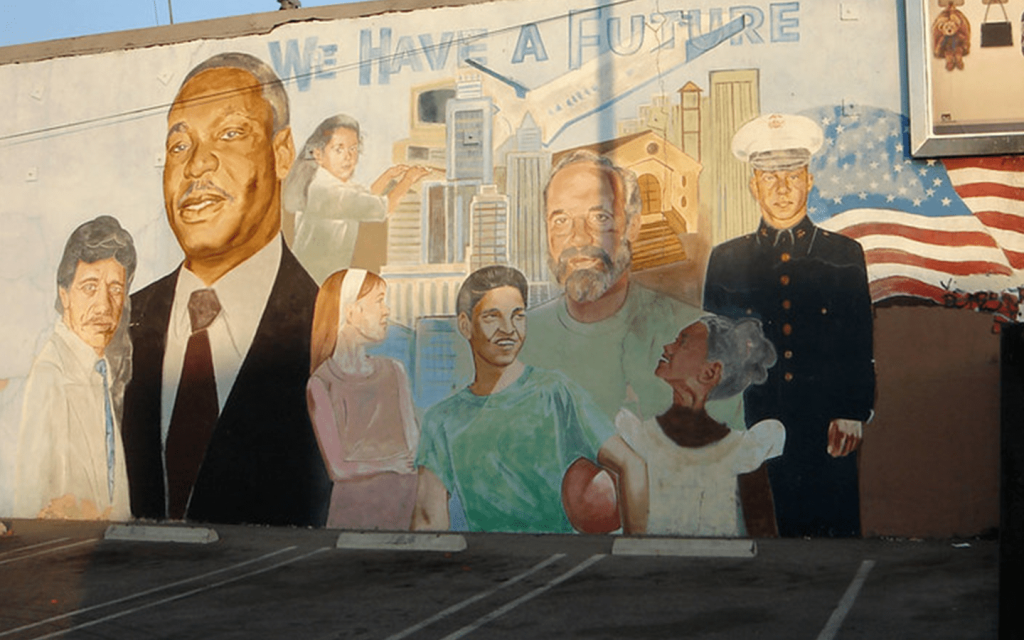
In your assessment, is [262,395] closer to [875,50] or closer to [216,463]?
[216,463]

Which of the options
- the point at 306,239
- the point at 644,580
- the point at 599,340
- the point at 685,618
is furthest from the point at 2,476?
the point at 685,618

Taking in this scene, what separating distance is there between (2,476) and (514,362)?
8319mm

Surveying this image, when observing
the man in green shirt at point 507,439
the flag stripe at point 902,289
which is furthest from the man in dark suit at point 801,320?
the man in green shirt at point 507,439

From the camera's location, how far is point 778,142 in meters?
14.3

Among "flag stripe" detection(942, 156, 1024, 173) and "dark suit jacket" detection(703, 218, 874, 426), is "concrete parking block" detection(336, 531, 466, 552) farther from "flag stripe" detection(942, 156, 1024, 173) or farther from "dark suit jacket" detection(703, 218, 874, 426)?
"flag stripe" detection(942, 156, 1024, 173)

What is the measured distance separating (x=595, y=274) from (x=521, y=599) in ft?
16.9

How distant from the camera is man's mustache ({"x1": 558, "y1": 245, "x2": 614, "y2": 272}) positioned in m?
14.7

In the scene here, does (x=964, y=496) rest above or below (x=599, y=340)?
→ below

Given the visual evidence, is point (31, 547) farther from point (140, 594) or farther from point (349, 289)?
point (349, 289)

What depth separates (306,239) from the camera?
16.0m

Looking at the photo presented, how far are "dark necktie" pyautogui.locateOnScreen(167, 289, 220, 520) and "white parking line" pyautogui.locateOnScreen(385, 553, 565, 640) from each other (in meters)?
5.84

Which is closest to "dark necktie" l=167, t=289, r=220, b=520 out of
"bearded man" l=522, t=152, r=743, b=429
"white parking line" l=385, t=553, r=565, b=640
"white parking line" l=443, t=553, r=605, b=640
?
"bearded man" l=522, t=152, r=743, b=429

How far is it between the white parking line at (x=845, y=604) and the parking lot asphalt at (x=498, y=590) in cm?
3

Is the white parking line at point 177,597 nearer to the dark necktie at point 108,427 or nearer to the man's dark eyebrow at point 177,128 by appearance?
the dark necktie at point 108,427
